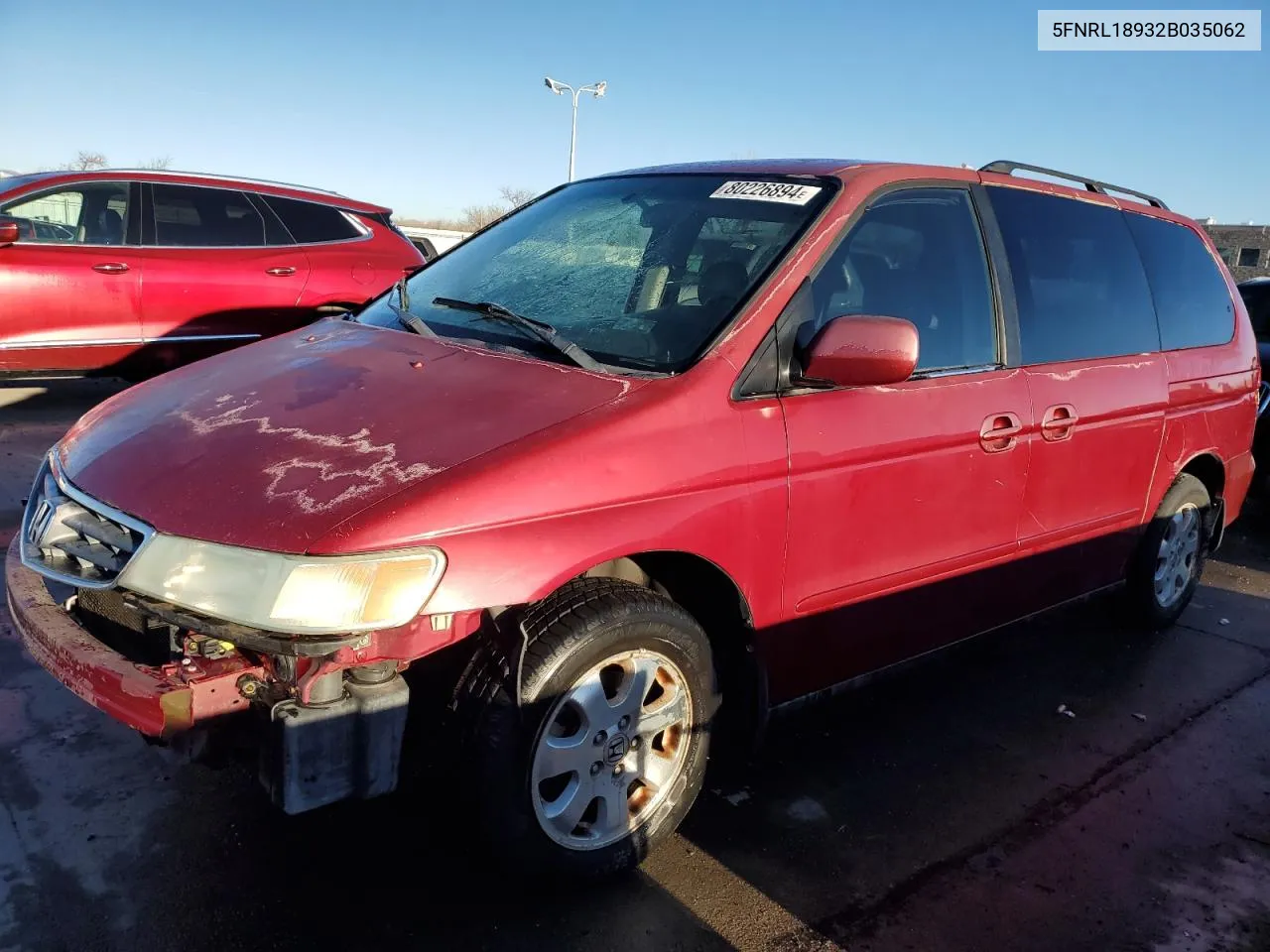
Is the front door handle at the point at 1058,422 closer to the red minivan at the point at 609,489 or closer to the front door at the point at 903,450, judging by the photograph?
the red minivan at the point at 609,489

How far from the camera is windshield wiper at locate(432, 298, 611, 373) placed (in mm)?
2594

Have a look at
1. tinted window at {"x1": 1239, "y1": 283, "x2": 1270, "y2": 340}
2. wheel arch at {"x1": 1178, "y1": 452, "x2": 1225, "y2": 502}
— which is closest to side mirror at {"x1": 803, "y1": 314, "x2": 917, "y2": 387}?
wheel arch at {"x1": 1178, "y1": 452, "x2": 1225, "y2": 502}

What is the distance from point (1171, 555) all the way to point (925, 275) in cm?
224

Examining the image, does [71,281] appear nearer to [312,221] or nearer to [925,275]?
[312,221]

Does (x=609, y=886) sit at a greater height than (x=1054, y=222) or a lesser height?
lesser

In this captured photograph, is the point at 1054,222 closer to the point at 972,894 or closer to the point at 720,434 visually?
the point at 720,434

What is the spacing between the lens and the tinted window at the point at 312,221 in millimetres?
7516

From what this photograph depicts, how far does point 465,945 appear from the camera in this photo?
2.27m

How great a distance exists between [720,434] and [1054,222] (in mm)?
2042

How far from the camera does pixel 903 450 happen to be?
2842 millimetres

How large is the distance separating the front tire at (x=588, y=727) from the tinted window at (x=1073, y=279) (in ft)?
5.78

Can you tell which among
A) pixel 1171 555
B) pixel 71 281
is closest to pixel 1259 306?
pixel 1171 555

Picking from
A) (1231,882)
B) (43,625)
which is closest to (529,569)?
(43,625)

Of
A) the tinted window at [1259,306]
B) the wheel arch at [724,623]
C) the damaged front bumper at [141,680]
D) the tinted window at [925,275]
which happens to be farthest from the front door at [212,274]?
the tinted window at [1259,306]
